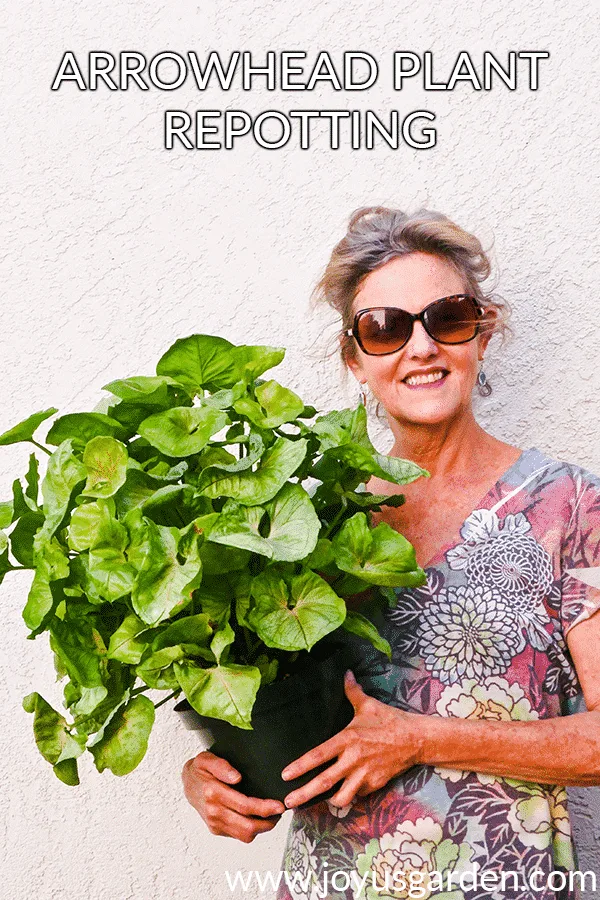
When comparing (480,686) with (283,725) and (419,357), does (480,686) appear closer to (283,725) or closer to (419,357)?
(283,725)

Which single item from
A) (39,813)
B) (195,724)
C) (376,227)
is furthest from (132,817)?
(376,227)

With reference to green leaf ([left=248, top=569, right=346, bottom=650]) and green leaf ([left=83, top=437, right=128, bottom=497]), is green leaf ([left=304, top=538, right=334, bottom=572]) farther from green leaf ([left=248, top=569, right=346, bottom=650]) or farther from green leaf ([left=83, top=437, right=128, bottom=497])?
green leaf ([left=83, top=437, right=128, bottom=497])

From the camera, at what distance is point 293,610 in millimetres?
867

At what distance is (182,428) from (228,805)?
445 mm

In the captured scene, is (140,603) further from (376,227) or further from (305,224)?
(305,224)

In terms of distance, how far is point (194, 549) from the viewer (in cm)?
80

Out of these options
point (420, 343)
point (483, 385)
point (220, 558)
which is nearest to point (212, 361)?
point (220, 558)

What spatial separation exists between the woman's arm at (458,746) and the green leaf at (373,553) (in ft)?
0.60

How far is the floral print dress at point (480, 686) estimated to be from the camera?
102cm

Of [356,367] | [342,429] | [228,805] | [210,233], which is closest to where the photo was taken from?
[342,429]

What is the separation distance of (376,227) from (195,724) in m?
0.69

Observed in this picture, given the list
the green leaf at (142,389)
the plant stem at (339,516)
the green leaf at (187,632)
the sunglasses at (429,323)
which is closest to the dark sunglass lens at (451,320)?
the sunglasses at (429,323)

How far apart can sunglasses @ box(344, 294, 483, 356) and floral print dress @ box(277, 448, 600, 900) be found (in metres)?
0.20

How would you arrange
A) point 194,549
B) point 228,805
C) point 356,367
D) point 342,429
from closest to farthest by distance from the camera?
point 194,549
point 342,429
point 228,805
point 356,367
